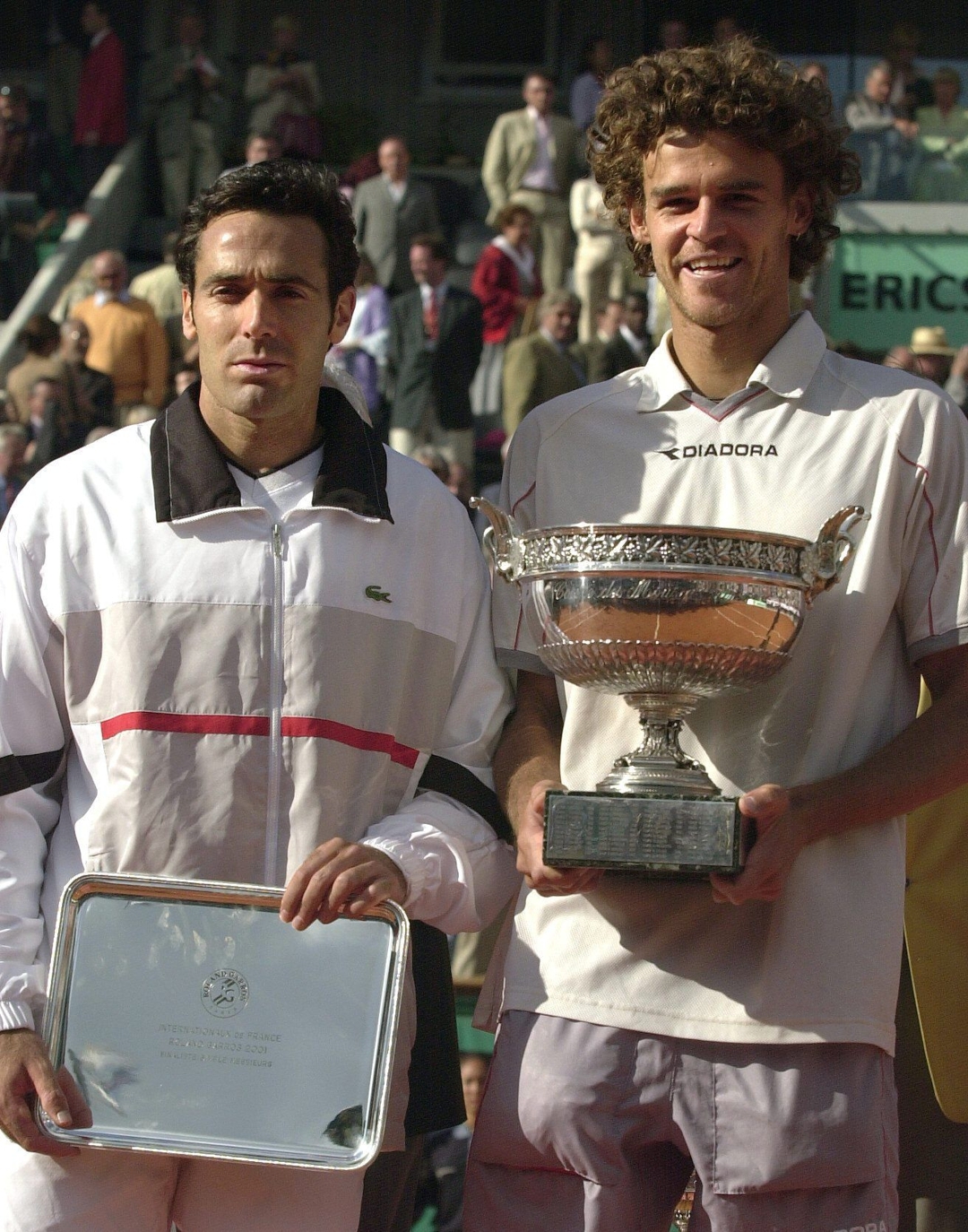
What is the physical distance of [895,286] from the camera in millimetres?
13398

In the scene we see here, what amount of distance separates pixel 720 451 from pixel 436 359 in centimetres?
817

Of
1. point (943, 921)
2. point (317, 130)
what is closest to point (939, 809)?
point (943, 921)

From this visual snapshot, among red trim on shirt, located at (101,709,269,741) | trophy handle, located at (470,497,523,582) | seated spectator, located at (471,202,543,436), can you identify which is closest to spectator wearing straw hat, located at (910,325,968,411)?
seated spectator, located at (471,202,543,436)

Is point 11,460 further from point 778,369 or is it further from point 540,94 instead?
point 778,369

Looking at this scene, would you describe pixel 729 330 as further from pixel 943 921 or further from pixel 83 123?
pixel 83 123

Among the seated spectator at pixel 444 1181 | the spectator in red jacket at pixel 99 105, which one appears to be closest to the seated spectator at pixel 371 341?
the seated spectator at pixel 444 1181

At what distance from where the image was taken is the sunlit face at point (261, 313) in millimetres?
3066

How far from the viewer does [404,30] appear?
66.5 feet

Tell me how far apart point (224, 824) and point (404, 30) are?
60.7ft

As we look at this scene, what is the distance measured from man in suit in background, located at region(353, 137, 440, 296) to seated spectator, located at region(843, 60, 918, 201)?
3371mm

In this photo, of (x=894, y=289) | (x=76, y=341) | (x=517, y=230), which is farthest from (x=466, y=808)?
(x=894, y=289)

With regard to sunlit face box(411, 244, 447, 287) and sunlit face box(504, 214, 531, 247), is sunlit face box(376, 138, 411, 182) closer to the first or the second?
sunlit face box(504, 214, 531, 247)

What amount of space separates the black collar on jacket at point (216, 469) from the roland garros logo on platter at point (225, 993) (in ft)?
2.41

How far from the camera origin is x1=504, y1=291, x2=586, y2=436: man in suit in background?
10398 millimetres
